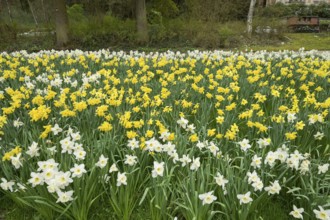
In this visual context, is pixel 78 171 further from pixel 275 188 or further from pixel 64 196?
pixel 275 188

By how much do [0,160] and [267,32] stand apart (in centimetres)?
1421

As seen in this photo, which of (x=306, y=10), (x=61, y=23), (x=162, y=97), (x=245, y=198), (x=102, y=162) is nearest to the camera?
(x=245, y=198)

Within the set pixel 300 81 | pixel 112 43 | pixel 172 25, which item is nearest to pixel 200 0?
pixel 172 25

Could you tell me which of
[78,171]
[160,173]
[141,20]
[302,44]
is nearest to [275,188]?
[160,173]

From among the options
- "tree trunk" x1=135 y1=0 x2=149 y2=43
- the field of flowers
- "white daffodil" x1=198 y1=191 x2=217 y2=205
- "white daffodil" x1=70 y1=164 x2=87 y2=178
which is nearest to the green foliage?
"tree trunk" x1=135 y1=0 x2=149 y2=43

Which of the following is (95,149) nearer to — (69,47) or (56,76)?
(56,76)

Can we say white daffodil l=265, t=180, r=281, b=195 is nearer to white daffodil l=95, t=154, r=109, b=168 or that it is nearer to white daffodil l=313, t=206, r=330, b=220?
white daffodil l=313, t=206, r=330, b=220

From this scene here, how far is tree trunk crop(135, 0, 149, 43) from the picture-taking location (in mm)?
12828

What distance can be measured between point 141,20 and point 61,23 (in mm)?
3226

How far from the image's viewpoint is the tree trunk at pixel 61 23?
1155 centimetres

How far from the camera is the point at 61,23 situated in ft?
38.7

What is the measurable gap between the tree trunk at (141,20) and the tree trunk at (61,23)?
2.92 metres

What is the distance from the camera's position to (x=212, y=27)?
521 inches

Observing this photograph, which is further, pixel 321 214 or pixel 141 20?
pixel 141 20
